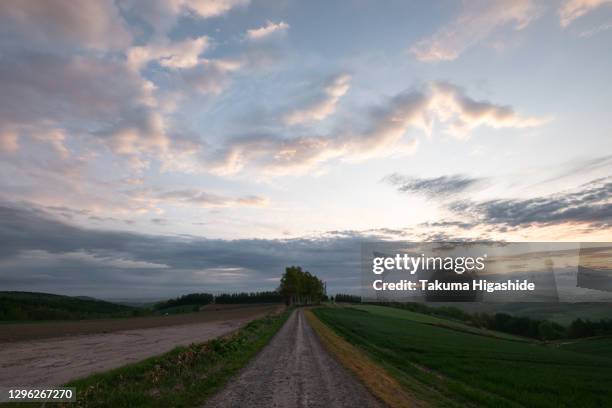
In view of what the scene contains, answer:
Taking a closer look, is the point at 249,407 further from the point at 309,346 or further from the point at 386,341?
the point at 386,341

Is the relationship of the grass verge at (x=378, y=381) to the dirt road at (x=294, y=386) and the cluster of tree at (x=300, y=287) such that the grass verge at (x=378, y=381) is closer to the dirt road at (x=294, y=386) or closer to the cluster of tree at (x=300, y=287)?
the dirt road at (x=294, y=386)

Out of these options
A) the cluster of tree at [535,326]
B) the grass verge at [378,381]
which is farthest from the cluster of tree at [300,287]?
the grass verge at [378,381]

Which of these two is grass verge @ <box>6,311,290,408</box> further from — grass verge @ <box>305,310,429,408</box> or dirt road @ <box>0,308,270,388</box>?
grass verge @ <box>305,310,429,408</box>

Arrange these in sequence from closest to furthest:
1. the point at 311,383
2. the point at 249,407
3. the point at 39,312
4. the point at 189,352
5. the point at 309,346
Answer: the point at 249,407
the point at 311,383
the point at 189,352
the point at 309,346
the point at 39,312

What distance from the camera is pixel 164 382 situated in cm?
1630

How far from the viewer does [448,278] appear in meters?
134

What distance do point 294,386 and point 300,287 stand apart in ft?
465

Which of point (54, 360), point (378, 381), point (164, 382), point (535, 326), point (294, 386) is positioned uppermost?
point (294, 386)

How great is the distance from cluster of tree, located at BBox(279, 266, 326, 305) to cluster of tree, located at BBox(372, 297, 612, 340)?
190 ft

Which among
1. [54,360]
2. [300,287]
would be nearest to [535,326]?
[300,287]

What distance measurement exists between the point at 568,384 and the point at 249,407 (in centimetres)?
1662

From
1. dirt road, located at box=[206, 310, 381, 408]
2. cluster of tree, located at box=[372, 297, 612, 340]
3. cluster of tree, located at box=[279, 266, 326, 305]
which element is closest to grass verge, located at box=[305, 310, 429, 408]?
dirt road, located at box=[206, 310, 381, 408]

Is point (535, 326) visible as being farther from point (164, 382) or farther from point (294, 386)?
point (164, 382)

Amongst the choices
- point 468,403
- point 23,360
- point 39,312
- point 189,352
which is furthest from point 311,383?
point 39,312
